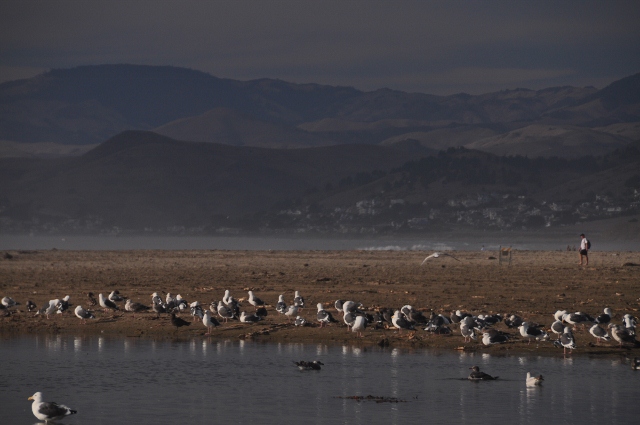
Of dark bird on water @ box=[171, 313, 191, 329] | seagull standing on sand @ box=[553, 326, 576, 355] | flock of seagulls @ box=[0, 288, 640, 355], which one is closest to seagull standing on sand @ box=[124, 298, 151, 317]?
flock of seagulls @ box=[0, 288, 640, 355]

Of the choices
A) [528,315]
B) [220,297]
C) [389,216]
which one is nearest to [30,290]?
[220,297]

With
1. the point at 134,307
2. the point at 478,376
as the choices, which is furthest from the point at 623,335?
the point at 134,307

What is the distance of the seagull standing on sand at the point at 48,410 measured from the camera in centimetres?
1714

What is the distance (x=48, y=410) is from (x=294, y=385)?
16.7ft

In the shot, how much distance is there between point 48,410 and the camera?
56.2ft

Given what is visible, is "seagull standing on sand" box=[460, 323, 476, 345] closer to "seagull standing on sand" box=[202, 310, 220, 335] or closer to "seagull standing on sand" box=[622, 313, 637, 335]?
"seagull standing on sand" box=[622, 313, 637, 335]

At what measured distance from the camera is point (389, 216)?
505ft

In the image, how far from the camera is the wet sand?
26.2 meters

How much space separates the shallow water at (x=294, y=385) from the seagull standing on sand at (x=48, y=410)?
0.70 ft

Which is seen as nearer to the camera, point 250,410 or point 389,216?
point 250,410

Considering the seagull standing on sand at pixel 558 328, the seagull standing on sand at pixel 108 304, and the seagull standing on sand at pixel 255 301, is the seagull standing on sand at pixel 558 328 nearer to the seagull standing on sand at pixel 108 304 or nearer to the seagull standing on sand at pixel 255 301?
the seagull standing on sand at pixel 255 301

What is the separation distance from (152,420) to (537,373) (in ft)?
26.7

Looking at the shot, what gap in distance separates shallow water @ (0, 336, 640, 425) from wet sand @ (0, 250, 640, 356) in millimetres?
1350

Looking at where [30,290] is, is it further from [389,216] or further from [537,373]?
[389,216]
